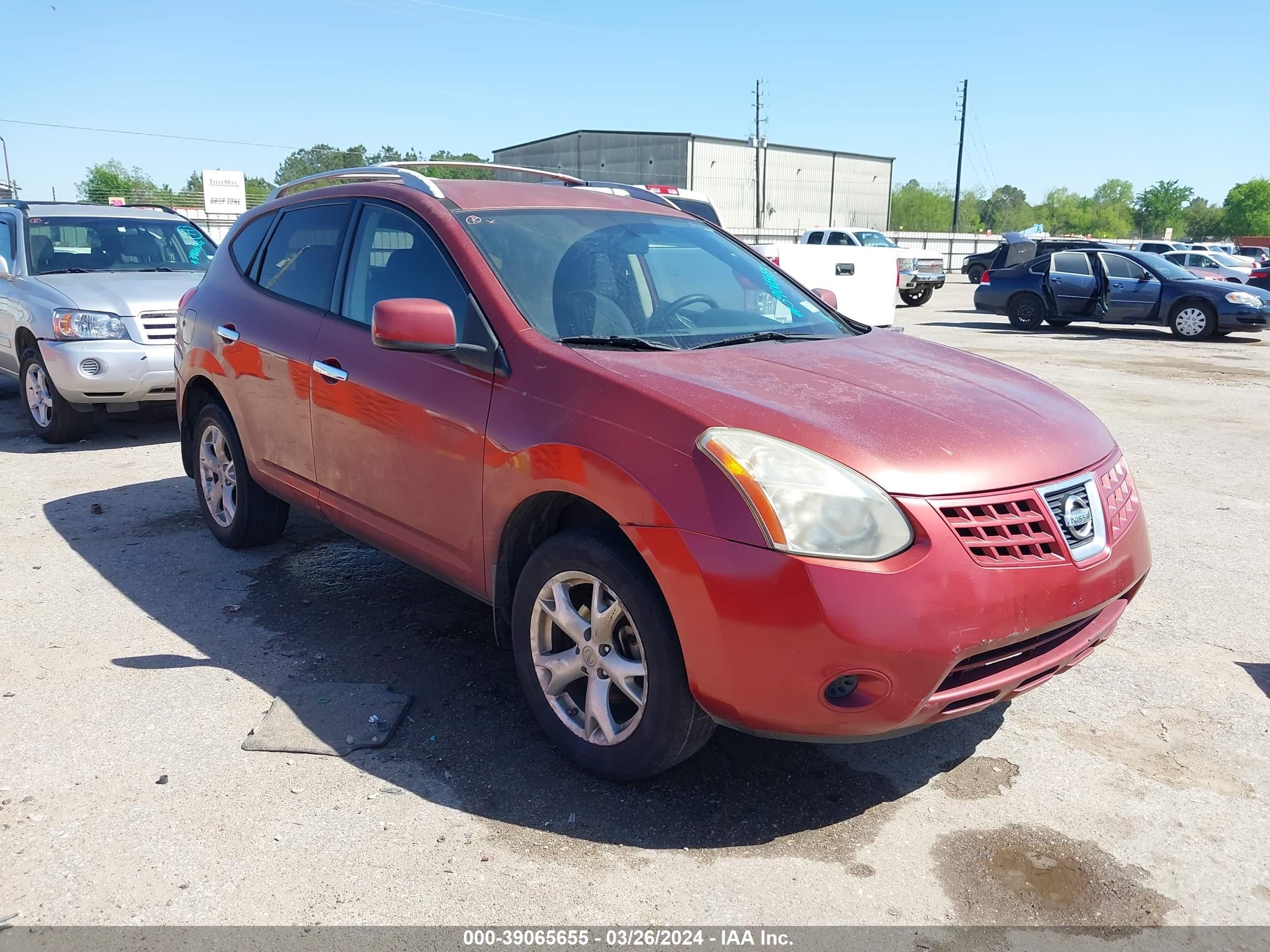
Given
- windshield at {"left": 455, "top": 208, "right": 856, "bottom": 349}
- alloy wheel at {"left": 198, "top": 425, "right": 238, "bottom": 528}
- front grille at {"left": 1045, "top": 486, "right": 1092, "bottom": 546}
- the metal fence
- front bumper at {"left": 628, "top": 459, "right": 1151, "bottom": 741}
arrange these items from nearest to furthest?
front bumper at {"left": 628, "top": 459, "right": 1151, "bottom": 741} < front grille at {"left": 1045, "top": 486, "right": 1092, "bottom": 546} < windshield at {"left": 455, "top": 208, "right": 856, "bottom": 349} < alloy wheel at {"left": 198, "top": 425, "right": 238, "bottom": 528} < the metal fence

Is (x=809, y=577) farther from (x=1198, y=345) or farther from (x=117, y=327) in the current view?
(x=1198, y=345)

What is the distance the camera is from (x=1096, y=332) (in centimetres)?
1925

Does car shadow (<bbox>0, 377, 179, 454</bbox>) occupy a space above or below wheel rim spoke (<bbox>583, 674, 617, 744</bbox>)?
below

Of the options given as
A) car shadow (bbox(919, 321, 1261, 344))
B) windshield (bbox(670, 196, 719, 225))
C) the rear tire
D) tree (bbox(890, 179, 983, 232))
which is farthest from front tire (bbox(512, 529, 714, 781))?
tree (bbox(890, 179, 983, 232))

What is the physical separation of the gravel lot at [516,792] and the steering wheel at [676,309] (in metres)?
1.48

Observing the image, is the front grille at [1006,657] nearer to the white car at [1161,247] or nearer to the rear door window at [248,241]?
the rear door window at [248,241]

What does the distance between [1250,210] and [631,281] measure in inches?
5487

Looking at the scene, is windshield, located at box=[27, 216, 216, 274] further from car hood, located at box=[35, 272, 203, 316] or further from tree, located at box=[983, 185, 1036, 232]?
tree, located at box=[983, 185, 1036, 232]

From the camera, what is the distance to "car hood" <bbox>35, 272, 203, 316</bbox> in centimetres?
779

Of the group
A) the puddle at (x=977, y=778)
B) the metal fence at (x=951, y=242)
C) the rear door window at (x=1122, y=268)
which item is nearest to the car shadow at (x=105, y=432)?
the puddle at (x=977, y=778)

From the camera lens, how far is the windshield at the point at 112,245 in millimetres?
8547

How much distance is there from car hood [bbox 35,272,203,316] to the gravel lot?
3.48m

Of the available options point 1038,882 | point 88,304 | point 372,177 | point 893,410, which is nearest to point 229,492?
point 372,177

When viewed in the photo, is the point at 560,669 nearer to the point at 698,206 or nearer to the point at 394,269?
the point at 394,269
